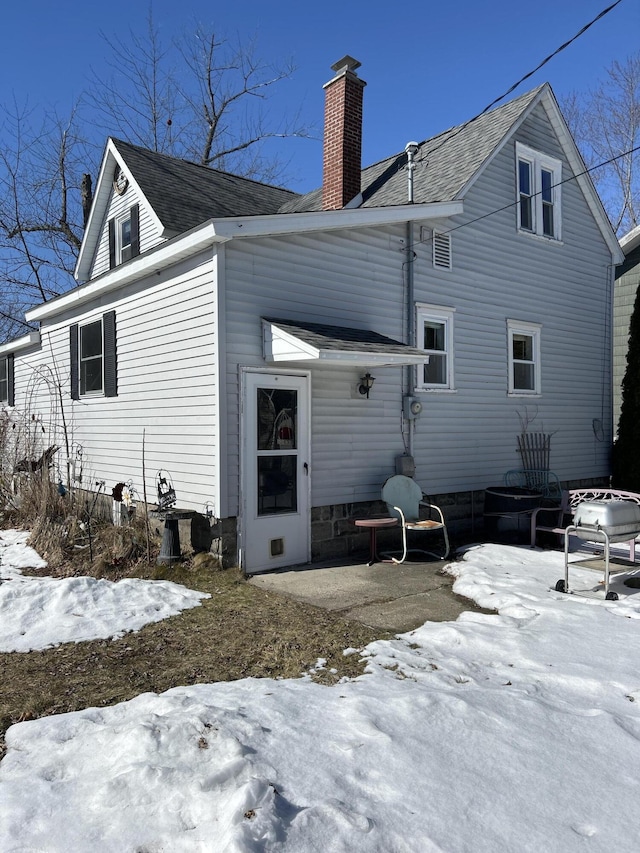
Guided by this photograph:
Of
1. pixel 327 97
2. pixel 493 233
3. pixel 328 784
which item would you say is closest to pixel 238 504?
pixel 328 784

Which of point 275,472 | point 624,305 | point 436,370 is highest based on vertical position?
point 624,305

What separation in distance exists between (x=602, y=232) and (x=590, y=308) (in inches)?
61.3

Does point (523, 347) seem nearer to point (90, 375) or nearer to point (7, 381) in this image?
point (90, 375)

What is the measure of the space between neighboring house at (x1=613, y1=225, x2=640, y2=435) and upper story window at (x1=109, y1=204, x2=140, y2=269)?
964 cm

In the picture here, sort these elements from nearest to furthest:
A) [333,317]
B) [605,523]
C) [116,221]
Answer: [605,523], [333,317], [116,221]

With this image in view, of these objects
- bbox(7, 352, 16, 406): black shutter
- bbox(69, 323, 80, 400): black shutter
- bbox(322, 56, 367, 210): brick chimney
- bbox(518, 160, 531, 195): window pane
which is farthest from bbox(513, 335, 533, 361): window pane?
bbox(7, 352, 16, 406): black shutter

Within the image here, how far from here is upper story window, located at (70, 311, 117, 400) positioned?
942 cm

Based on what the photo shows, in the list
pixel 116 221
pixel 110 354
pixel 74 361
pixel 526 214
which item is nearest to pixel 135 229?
pixel 116 221

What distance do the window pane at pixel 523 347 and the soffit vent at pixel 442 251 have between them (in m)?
2.13

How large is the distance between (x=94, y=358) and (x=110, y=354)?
0.89 meters

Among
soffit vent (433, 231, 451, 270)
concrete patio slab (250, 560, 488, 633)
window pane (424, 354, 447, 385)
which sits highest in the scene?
soffit vent (433, 231, 451, 270)

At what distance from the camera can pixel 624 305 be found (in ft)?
43.5

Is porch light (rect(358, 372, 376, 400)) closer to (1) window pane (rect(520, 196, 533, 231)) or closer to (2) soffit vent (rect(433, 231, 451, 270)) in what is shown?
(2) soffit vent (rect(433, 231, 451, 270))

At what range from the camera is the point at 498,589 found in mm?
6289
